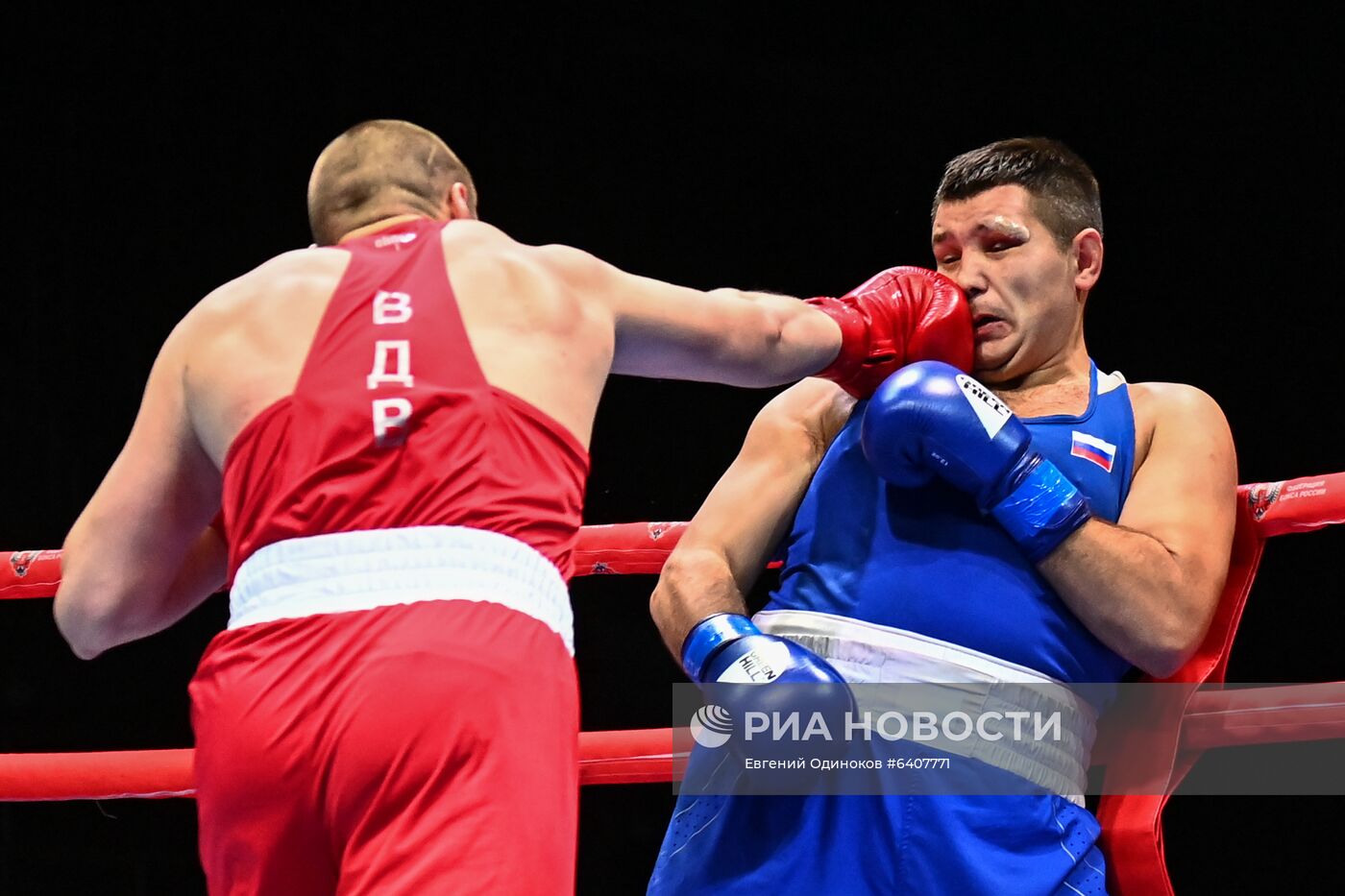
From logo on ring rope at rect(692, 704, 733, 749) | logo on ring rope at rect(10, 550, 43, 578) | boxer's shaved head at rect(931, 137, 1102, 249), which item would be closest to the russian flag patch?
boxer's shaved head at rect(931, 137, 1102, 249)

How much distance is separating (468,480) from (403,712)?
0.86 ft

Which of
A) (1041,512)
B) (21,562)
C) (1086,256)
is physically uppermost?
(1086,256)

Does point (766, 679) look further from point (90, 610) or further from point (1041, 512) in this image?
point (90, 610)

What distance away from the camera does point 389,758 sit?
1317mm

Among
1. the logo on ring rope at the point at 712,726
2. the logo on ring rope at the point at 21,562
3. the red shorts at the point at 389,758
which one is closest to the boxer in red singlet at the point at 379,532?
the red shorts at the point at 389,758

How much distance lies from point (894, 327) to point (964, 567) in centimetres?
39

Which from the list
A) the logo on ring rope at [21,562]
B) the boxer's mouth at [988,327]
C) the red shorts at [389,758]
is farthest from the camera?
the logo on ring rope at [21,562]

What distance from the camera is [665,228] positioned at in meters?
5.25

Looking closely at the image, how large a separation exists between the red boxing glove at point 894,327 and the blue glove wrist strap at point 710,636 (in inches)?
16.1

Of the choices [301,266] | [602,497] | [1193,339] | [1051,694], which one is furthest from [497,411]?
[1193,339]

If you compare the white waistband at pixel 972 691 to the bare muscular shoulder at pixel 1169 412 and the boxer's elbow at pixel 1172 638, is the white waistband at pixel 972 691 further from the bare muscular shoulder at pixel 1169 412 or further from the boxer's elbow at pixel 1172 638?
the bare muscular shoulder at pixel 1169 412

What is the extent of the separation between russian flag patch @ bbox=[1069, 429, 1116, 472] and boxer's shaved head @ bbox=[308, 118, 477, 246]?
1015 millimetres

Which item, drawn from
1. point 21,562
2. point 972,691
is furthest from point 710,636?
point 21,562

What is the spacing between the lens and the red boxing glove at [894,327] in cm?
209
